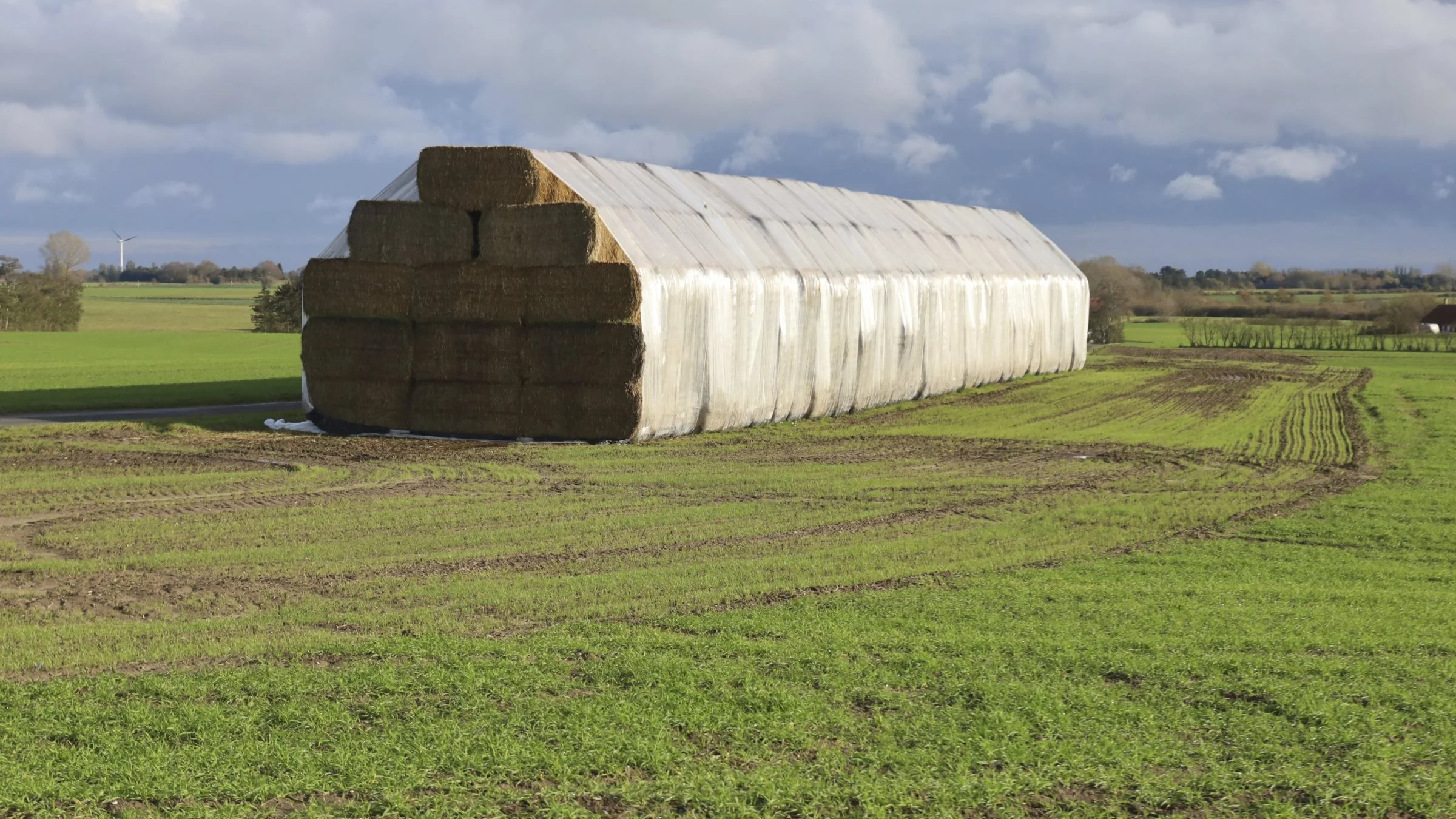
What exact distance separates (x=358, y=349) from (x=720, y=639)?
50.3 ft

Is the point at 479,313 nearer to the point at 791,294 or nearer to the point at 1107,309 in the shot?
the point at 791,294

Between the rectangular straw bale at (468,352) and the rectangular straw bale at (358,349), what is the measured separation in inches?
9.9

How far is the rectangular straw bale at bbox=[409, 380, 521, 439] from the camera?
2177 cm

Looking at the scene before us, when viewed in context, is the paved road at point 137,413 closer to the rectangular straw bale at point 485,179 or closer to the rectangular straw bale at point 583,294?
the rectangular straw bale at point 485,179

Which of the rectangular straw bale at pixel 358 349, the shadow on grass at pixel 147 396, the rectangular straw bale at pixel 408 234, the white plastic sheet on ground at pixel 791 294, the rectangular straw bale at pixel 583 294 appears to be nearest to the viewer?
the rectangular straw bale at pixel 583 294

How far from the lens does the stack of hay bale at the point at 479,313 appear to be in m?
21.2

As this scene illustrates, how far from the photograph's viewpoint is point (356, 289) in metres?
22.7

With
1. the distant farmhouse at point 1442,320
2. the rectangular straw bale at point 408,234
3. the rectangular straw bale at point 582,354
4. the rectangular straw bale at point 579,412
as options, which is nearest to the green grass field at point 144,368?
the rectangular straw bale at point 408,234

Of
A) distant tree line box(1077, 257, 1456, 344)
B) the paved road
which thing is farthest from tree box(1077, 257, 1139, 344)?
the paved road

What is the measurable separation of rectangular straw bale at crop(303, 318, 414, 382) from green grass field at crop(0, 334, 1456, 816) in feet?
13.8

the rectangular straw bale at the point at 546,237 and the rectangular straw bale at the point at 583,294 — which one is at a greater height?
the rectangular straw bale at the point at 546,237

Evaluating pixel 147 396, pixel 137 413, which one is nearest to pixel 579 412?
pixel 137 413

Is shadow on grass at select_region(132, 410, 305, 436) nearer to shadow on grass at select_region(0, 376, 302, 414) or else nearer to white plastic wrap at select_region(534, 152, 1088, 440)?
shadow on grass at select_region(0, 376, 302, 414)

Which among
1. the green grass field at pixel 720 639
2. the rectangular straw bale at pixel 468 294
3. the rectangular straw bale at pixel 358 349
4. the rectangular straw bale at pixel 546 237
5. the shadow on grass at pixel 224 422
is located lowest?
the green grass field at pixel 720 639
